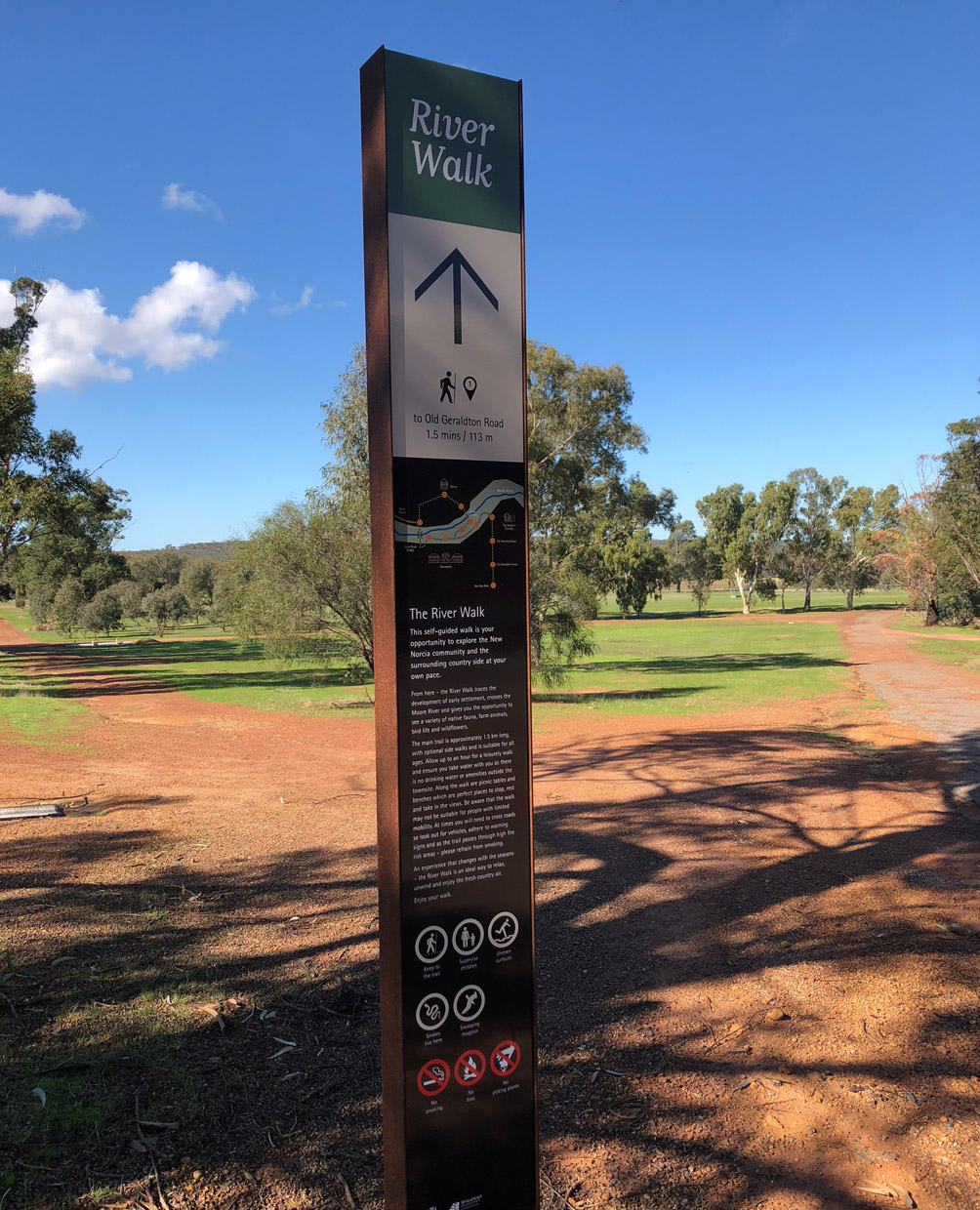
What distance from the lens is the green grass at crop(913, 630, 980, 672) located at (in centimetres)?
3054

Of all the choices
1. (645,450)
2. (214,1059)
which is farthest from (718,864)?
(645,450)

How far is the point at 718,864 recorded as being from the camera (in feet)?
25.7

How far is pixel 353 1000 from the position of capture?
5176mm

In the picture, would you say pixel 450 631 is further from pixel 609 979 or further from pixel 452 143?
pixel 609 979

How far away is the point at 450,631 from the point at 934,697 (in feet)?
69.2

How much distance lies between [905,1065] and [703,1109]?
3.76 ft

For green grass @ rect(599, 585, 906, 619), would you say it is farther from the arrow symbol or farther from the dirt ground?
the arrow symbol

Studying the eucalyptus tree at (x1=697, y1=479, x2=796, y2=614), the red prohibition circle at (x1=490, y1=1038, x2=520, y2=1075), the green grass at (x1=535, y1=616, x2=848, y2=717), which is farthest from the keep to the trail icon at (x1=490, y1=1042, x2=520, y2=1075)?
the eucalyptus tree at (x1=697, y1=479, x2=796, y2=614)

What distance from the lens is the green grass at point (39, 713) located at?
52.3 feet

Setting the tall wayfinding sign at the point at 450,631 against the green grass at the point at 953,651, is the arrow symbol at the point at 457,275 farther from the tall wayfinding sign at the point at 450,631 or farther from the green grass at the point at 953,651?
the green grass at the point at 953,651

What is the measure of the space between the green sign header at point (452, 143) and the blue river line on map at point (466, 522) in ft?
3.26

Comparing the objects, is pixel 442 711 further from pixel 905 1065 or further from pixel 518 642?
pixel 905 1065

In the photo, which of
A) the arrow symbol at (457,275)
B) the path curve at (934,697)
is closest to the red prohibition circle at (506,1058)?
the arrow symbol at (457,275)

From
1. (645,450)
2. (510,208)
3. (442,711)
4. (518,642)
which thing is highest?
(645,450)
